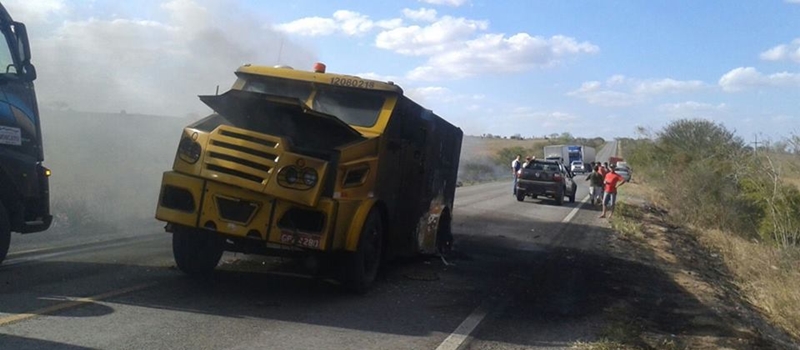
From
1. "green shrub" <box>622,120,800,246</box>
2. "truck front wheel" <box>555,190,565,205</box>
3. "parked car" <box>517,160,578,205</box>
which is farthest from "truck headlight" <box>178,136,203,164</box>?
"truck front wheel" <box>555,190,565,205</box>

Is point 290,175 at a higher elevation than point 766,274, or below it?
higher

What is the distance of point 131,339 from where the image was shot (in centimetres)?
603

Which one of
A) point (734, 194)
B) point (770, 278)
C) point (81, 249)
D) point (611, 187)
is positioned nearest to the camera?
point (81, 249)

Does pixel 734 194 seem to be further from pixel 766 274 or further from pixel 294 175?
pixel 294 175

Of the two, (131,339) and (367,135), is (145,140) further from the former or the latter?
(131,339)

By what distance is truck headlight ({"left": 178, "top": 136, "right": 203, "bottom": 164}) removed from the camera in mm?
8062

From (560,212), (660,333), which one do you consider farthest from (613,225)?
(660,333)

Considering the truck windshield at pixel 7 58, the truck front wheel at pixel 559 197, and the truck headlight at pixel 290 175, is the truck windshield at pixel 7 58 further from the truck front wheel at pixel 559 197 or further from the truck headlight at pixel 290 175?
the truck front wheel at pixel 559 197

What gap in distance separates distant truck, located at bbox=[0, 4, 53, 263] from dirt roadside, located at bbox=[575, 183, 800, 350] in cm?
621

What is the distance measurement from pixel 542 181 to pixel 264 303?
69.2 feet

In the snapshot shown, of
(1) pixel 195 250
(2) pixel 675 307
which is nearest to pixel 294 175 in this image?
(1) pixel 195 250

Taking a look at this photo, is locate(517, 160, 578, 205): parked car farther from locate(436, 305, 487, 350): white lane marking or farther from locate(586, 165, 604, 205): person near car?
locate(436, 305, 487, 350): white lane marking

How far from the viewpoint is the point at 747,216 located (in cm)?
2306

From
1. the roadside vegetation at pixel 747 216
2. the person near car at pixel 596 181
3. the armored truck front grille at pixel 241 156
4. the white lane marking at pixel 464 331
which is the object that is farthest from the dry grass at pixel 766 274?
the armored truck front grille at pixel 241 156
